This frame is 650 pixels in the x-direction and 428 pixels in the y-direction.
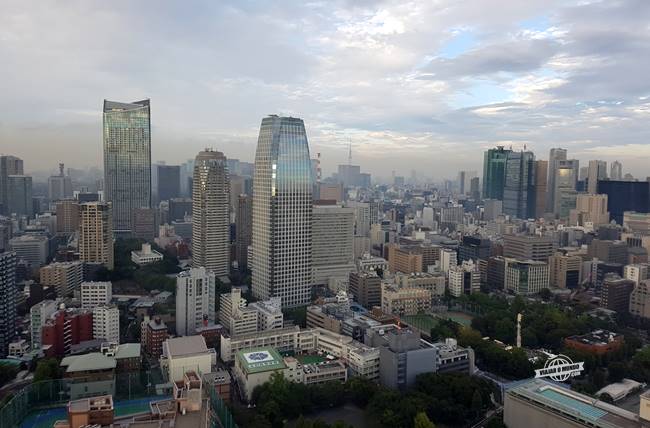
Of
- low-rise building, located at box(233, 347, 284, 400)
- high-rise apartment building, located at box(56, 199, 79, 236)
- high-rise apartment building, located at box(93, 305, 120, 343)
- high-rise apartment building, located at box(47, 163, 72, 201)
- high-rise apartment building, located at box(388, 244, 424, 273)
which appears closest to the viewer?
low-rise building, located at box(233, 347, 284, 400)

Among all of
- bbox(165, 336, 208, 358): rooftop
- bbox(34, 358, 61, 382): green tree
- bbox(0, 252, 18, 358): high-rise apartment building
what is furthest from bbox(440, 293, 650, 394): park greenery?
bbox(0, 252, 18, 358): high-rise apartment building

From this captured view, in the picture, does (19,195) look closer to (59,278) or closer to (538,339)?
(59,278)

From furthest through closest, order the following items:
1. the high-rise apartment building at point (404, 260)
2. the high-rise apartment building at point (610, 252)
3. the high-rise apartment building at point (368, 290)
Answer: the high-rise apartment building at point (610, 252) < the high-rise apartment building at point (404, 260) < the high-rise apartment building at point (368, 290)

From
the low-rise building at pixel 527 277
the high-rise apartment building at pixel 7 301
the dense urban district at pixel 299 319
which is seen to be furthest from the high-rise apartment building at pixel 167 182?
the high-rise apartment building at pixel 7 301

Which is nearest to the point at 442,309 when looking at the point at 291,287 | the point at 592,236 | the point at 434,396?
the point at 291,287

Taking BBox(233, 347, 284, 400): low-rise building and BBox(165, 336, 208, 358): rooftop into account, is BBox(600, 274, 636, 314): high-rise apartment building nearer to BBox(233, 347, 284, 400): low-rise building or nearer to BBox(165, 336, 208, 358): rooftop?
BBox(233, 347, 284, 400): low-rise building

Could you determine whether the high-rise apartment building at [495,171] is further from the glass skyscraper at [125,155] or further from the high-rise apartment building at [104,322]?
the high-rise apartment building at [104,322]

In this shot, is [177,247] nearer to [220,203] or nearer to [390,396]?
[220,203]
